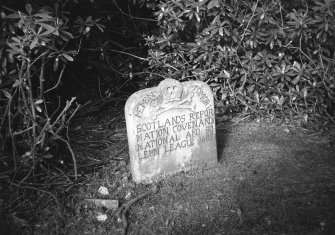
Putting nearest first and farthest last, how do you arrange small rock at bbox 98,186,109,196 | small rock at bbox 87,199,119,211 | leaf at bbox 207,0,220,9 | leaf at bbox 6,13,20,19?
1. leaf at bbox 6,13,20,19
2. small rock at bbox 87,199,119,211
3. small rock at bbox 98,186,109,196
4. leaf at bbox 207,0,220,9

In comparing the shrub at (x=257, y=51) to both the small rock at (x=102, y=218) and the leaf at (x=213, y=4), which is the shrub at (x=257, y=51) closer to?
the leaf at (x=213, y=4)

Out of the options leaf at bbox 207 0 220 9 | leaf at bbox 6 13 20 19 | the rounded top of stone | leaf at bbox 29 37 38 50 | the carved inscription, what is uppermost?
leaf at bbox 6 13 20 19

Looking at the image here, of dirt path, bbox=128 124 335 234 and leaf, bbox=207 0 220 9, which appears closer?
dirt path, bbox=128 124 335 234

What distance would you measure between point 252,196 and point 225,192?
0.25 m

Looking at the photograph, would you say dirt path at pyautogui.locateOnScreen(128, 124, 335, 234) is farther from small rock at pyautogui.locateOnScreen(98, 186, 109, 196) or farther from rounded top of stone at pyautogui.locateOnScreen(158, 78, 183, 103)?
rounded top of stone at pyautogui.locateOnScreen(158, 78, 183, 103)

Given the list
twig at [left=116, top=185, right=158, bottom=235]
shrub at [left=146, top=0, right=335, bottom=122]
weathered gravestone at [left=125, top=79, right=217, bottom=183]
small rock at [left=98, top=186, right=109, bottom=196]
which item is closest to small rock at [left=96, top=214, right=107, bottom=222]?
twig at [left=116, top=185, right=158, bottom=235]

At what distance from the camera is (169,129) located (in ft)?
12.4

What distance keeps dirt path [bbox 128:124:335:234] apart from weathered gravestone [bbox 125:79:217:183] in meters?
0.16

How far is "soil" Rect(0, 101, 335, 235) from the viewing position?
3.13m

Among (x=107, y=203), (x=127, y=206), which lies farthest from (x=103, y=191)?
(x=127, y=206)

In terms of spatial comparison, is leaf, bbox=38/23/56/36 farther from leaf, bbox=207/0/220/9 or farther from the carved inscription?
leaf, bbox=207/0/220/9

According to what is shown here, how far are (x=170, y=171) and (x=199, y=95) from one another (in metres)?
0.82

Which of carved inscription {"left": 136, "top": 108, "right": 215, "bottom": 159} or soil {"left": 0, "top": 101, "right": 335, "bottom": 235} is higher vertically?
carved inscription {"left": 136, "top": 108, "right": 215, "bottom": 159}

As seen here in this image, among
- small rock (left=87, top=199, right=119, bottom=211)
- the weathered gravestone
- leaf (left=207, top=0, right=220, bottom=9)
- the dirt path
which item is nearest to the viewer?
the dirt path
